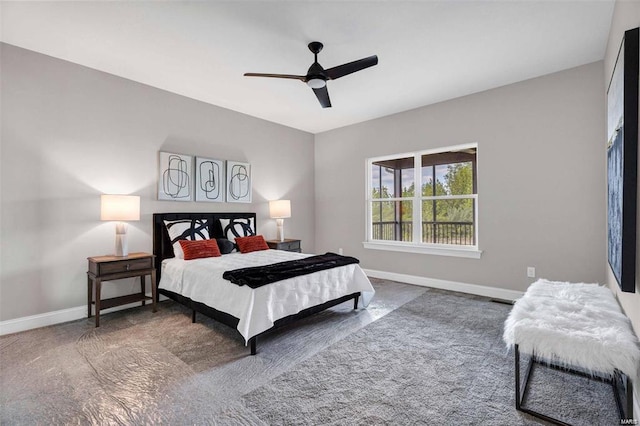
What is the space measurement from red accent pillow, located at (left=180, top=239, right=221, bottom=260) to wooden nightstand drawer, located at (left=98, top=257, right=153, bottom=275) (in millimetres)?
406

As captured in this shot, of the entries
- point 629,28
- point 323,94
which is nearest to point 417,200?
point 323,94

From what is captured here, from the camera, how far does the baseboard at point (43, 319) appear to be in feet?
9.81

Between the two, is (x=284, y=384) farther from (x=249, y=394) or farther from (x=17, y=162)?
(x=17, y=162)

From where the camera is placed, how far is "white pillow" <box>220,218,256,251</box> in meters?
4.55

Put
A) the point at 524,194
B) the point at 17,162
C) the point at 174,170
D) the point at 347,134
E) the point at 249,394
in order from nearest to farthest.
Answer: the point at 249,394 → the point at 17,162 → the point at 524,194 → the point at 174,170 → the point at 347,134

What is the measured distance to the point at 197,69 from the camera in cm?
351

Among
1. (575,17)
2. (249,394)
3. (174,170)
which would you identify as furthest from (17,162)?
(575,17)

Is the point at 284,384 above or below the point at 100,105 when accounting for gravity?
below

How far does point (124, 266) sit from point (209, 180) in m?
1.70

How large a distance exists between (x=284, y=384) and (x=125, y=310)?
264 cm

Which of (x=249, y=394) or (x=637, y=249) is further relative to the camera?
(x=249, y=394)

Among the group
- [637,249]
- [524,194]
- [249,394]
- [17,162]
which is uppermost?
[17,162]

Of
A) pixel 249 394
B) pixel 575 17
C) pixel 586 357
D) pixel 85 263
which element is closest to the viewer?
pixel 586 357

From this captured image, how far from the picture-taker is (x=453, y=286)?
450cm
